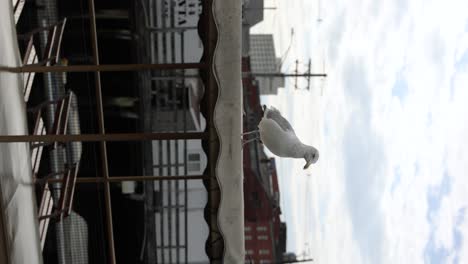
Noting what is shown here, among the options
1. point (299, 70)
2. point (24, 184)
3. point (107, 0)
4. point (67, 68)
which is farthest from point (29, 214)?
point (299, 70)

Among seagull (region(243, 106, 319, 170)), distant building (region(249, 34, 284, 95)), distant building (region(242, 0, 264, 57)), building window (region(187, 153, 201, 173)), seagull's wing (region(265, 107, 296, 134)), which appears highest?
distant building (region(242, 0, 264, 57))

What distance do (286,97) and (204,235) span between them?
19088 mm

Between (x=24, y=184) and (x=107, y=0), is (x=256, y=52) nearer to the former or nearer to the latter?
(x=107, y=0)

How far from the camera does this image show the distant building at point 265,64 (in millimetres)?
27797

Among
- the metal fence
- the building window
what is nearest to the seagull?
the metal fence

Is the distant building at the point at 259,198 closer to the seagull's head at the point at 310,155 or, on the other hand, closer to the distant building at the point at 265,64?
the distant building at the point at 265,64

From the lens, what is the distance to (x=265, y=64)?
30.1 meters

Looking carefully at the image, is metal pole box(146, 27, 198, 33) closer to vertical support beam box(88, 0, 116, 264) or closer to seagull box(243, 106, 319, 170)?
vertical support beam box(88, 0, 116, 264)

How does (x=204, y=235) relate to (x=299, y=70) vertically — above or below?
below

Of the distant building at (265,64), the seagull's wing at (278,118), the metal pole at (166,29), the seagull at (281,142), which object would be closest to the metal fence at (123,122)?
the metal pole at (166,29)

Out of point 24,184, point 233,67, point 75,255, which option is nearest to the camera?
point 233,67

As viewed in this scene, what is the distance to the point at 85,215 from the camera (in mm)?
11641

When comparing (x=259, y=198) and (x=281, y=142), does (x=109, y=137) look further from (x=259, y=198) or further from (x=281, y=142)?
(x=259, y=198)

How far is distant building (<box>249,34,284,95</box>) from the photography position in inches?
1094
